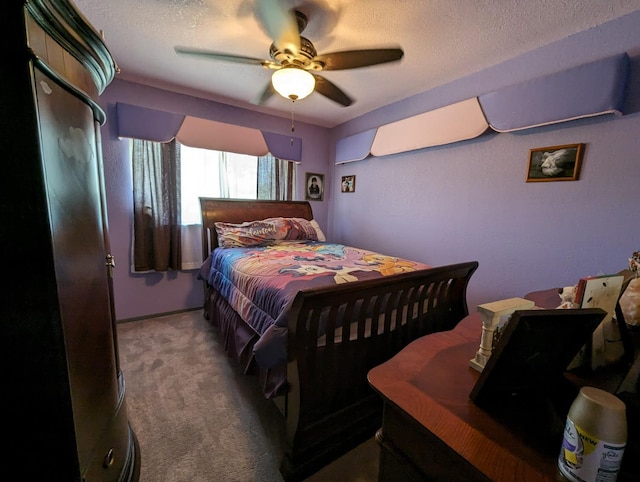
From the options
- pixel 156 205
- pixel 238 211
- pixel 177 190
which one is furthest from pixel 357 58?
pixel 156 205

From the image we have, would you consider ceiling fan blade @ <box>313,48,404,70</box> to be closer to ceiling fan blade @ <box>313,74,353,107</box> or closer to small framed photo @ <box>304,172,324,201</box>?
ceiling fan blade @ <box>313,74,353,107</box>

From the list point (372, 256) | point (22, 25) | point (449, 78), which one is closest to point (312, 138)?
point (449, 78)

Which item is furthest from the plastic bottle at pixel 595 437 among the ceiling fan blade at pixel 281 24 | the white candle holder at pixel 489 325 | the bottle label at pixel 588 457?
the ceiling fan blade at pixel 281 24

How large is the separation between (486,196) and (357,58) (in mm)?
1527

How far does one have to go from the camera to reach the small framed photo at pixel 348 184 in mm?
3658

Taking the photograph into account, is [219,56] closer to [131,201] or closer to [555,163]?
[131,201]

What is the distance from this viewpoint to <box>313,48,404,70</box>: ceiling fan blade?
160 cm

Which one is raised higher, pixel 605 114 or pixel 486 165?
pixel 605 114

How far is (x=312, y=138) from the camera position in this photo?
3.85 m

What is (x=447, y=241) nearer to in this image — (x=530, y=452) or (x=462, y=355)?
(x=462, y=355)

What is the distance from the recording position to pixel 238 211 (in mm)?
3188

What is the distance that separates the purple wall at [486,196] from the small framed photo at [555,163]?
43mm

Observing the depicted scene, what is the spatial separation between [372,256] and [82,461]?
208 cm

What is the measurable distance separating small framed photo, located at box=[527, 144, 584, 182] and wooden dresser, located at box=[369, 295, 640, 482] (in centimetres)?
179
